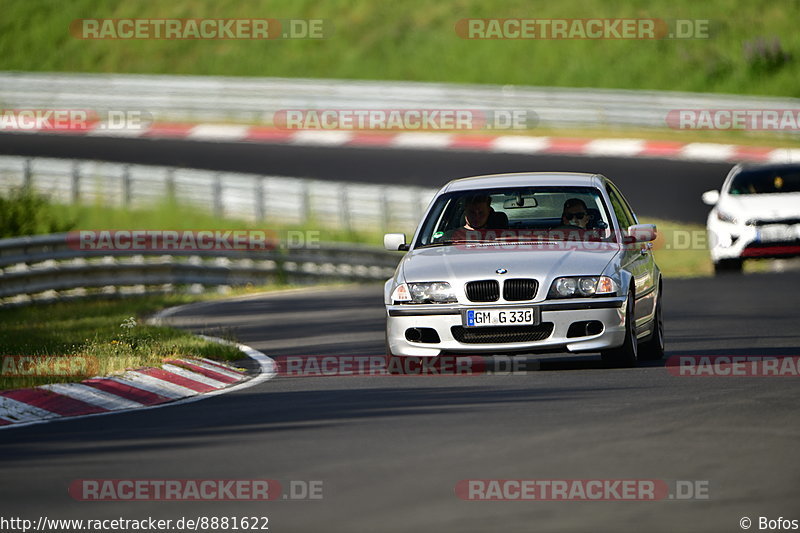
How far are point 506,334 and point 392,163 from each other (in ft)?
87.1

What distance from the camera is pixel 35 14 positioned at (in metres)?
60.9

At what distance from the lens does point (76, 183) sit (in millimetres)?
35344

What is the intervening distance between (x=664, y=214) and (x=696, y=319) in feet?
50.7

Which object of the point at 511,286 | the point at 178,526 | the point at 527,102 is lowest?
the point at 178,526

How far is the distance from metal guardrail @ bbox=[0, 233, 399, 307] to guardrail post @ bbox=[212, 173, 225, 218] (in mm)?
5991

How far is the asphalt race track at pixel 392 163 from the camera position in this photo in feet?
108

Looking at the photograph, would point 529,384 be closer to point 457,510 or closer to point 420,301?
point 420,301

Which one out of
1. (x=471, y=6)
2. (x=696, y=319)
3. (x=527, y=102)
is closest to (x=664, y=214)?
(x=527, y=102)

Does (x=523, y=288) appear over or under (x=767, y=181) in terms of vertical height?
under

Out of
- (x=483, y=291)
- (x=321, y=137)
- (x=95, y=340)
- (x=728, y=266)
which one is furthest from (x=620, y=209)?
(x=321, y=137)

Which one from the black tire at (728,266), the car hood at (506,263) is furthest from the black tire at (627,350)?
the black tire at (728,266)

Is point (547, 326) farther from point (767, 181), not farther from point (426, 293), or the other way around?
point (767, 181)

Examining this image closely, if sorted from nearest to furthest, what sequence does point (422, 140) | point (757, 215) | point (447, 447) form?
1. point (447, 447)
2. point (757, 215)
3. point (422, 140)

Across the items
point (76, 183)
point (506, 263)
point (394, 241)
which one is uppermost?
point (76, 183)
